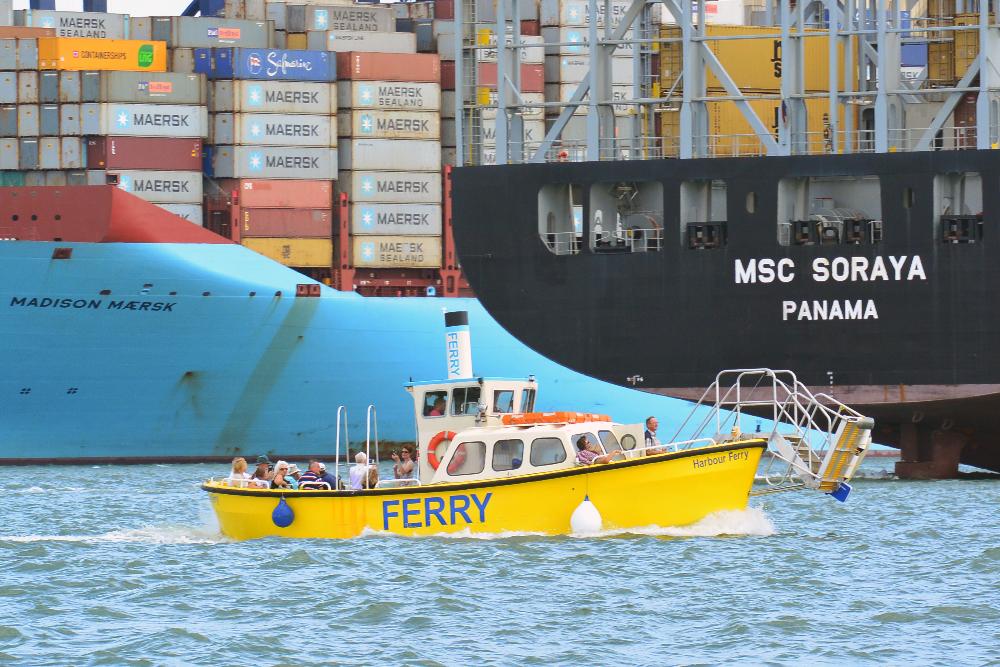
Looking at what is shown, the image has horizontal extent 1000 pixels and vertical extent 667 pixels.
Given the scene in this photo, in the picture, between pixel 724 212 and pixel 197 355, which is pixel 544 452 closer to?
pixel 724 212

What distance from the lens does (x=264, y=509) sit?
2666 centimetres

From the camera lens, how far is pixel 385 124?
2079 inches

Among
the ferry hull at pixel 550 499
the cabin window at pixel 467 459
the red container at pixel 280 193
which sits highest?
the red container at pixel 280 193

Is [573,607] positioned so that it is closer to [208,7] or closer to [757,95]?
[757,95]

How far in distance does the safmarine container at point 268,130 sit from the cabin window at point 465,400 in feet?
82.7

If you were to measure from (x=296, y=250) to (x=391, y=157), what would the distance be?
4048mm

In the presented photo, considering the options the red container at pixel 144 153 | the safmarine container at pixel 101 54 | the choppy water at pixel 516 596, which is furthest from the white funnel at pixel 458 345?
the safmarine container at pixel 101 54

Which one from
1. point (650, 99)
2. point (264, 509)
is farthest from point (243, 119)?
point (264, 509)

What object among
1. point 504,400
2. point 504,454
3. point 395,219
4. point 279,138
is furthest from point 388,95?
point 504,454

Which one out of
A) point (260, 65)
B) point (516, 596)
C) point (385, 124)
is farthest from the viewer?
point (385, 124)

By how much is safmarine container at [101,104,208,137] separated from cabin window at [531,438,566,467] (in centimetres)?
2679

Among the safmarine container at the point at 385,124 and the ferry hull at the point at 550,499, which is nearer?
the ferry hull at the point at 550,499

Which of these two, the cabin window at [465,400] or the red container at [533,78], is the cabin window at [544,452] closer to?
the cabin window at [465,400]

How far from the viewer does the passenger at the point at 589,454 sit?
25609 millimetres
